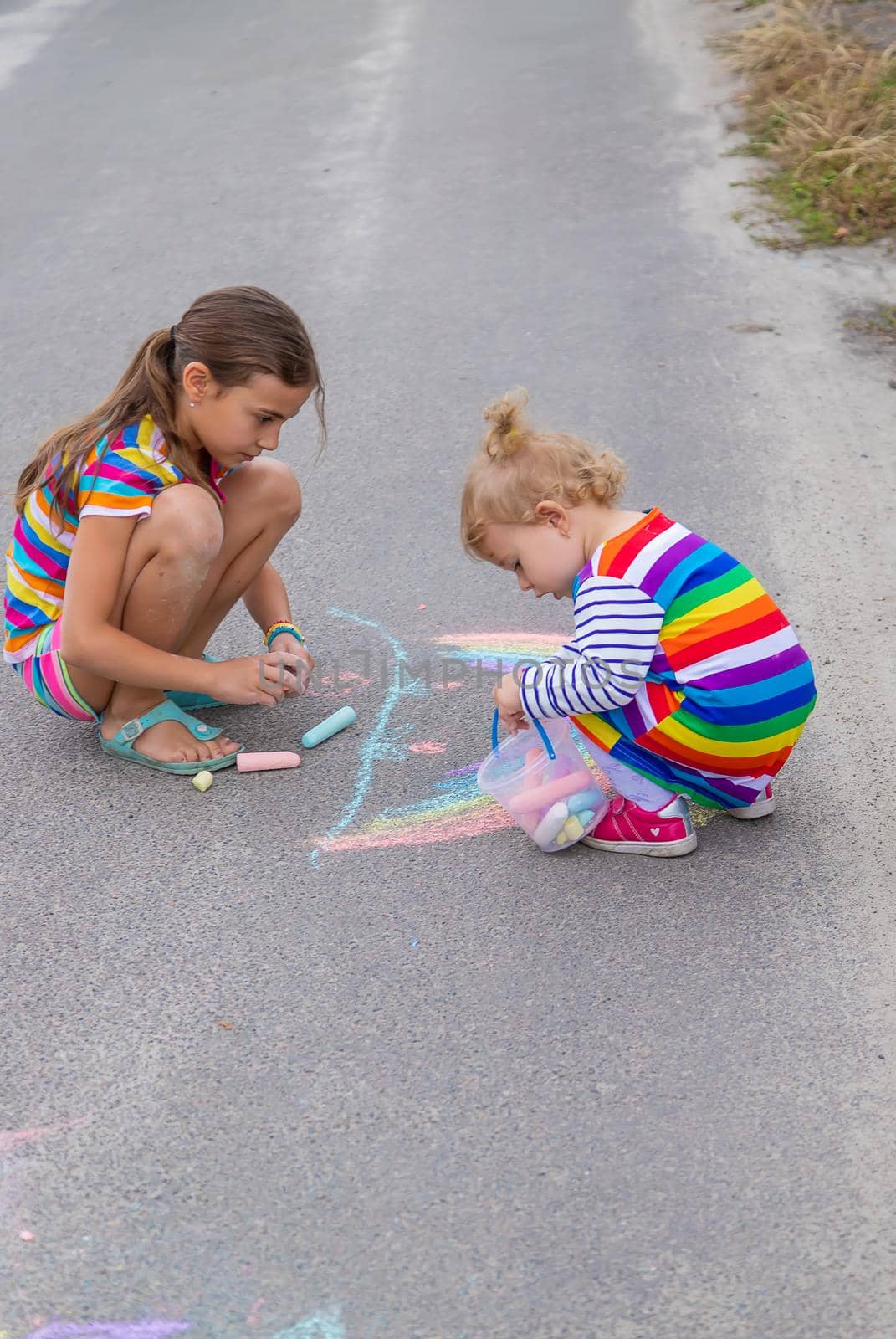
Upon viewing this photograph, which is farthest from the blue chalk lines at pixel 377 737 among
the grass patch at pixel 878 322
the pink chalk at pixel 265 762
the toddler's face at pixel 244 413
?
the grass patch at pixel 878 322

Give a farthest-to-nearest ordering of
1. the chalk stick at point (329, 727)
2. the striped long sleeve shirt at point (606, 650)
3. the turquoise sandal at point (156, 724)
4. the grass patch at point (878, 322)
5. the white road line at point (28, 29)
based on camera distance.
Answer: the white road line at point (28, 29), the grass patch at point (878, 322), the chalk stick at point (329, 727), the turquoise sandal at point (156, 724), the striped long sleeve shirt at point (606, 650)

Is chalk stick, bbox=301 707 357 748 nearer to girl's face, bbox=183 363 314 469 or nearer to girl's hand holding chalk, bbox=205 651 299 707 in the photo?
girl's hand holding chalk, bbox=205 651 299 707

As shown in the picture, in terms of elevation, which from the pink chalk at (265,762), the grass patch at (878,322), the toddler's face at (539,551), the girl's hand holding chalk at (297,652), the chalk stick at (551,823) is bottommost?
the grass patch at (878,322)

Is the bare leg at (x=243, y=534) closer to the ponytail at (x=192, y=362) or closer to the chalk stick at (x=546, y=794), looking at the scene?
the ponytail at (x=192, y=362)

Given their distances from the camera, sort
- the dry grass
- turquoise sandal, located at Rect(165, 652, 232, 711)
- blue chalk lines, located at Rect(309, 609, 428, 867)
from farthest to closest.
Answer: the dry grass
turquoise sandal, located at Rect(165, 652, 232, 711)
blue chalk lines, located at Rect(309, 609, 428, 867)

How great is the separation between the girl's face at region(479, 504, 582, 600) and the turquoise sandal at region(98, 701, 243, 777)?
759 mm

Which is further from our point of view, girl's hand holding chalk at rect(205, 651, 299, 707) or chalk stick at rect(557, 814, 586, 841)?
girl's hand holding chalk at rect(205, 651, 299, 707)

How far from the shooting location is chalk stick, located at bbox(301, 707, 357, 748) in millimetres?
2820

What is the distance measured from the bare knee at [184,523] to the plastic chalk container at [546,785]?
2.30 ft

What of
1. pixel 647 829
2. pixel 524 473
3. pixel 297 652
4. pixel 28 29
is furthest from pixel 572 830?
pixel 28 29

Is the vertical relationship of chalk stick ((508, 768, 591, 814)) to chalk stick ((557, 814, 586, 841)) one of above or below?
above

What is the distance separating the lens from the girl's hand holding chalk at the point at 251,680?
8.52 ft

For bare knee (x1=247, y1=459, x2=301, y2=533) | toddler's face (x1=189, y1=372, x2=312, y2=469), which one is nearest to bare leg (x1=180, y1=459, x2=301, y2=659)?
bare knee (x1=247, y1=459, x2=301, y2=533)

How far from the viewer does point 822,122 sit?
600 cm
